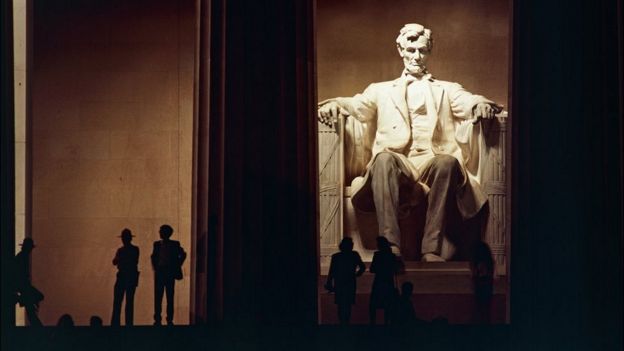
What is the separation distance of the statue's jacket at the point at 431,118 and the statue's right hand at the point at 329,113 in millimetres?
203

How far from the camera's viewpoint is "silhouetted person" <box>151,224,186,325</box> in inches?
551

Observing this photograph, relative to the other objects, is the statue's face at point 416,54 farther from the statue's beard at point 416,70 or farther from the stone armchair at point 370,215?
the stone armchair at point 370,215

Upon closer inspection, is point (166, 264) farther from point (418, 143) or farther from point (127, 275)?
point (418, 143)

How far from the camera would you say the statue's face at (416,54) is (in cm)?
1647

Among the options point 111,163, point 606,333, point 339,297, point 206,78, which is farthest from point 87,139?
point 606,333

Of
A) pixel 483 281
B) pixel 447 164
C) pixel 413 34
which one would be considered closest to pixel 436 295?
pixel 483 281

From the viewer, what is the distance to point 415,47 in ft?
54.0

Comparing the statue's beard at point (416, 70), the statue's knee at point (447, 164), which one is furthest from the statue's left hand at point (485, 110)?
the statue's beard at point (416, 70)

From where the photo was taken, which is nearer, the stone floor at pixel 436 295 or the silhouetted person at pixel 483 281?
the silhouetted person at pixel 483 281

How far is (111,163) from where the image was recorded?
17.6 m

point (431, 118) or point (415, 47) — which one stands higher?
point (415, 47)

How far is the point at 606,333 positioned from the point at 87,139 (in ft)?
18.9

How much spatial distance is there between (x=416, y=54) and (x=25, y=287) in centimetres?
Result: 444

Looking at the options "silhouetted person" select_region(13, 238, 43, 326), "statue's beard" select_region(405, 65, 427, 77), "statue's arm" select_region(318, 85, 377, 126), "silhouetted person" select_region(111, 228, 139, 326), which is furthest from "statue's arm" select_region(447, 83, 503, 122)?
"silhouetted person" select_region(13, 238, 43, 326)
